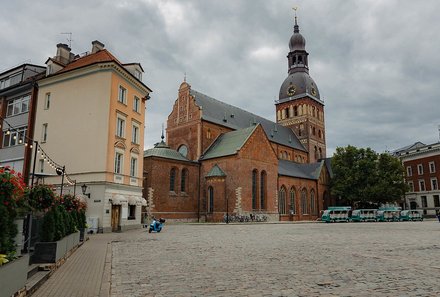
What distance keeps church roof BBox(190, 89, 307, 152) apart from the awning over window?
27673mm

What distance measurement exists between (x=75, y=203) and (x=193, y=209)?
32623 mm

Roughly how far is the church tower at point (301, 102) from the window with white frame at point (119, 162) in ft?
179

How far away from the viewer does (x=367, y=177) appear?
5953 centimetres

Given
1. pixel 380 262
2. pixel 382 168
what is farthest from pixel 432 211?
pixel 380 262

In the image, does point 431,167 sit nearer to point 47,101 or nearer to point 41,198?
point 47,101

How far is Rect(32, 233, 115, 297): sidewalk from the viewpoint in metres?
8.01

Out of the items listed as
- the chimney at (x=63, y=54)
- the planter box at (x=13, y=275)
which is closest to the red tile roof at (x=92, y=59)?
the chimney at (x=63, y=54)

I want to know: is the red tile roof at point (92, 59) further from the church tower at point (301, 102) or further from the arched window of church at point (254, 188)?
the church tower at point (301, 102)

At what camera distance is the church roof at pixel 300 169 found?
60.2 m

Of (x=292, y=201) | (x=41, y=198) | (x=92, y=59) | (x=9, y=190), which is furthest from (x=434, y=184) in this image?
(x=9, y=190)

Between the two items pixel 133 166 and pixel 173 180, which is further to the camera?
pixel 173 180

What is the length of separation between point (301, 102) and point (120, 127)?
55476 millimetres

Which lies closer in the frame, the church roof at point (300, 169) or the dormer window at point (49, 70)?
the dormer window at point (49, 70)

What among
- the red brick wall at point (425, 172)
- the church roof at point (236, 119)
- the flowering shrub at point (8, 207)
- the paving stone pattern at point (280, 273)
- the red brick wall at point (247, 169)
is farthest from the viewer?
the red brick wall at point (425, 172)
